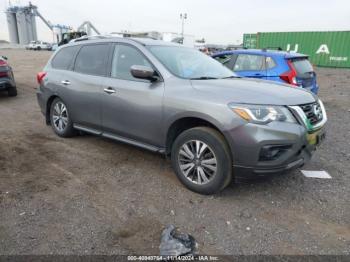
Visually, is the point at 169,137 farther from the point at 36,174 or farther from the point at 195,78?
the point at 36,174

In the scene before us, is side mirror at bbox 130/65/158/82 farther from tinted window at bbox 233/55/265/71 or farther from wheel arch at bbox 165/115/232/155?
tinted window at bbox 233/55/265/71

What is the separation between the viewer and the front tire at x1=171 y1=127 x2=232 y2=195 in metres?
3.28

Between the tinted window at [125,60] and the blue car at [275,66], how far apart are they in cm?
359

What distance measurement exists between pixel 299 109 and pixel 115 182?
2343 mm

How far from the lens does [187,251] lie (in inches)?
101

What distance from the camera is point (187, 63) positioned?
13.9 ft

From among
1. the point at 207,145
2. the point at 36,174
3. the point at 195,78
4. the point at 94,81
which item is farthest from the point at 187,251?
the point at 94,81

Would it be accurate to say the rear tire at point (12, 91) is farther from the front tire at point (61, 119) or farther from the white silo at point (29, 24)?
the white silo at point (29, 24)

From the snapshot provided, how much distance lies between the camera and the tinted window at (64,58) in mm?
5238

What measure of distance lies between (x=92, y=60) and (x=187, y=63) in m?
1.58

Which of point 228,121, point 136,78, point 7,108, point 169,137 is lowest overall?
point 7,108

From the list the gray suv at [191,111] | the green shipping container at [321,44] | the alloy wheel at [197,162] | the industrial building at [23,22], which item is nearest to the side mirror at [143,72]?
the gray suv at [191,111]

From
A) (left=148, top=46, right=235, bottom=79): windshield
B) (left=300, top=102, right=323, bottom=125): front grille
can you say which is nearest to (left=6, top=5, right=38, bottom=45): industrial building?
(left=148, top=46, right=235, bottom=79): windshield

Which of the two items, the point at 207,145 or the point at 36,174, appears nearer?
the point at 207,145
